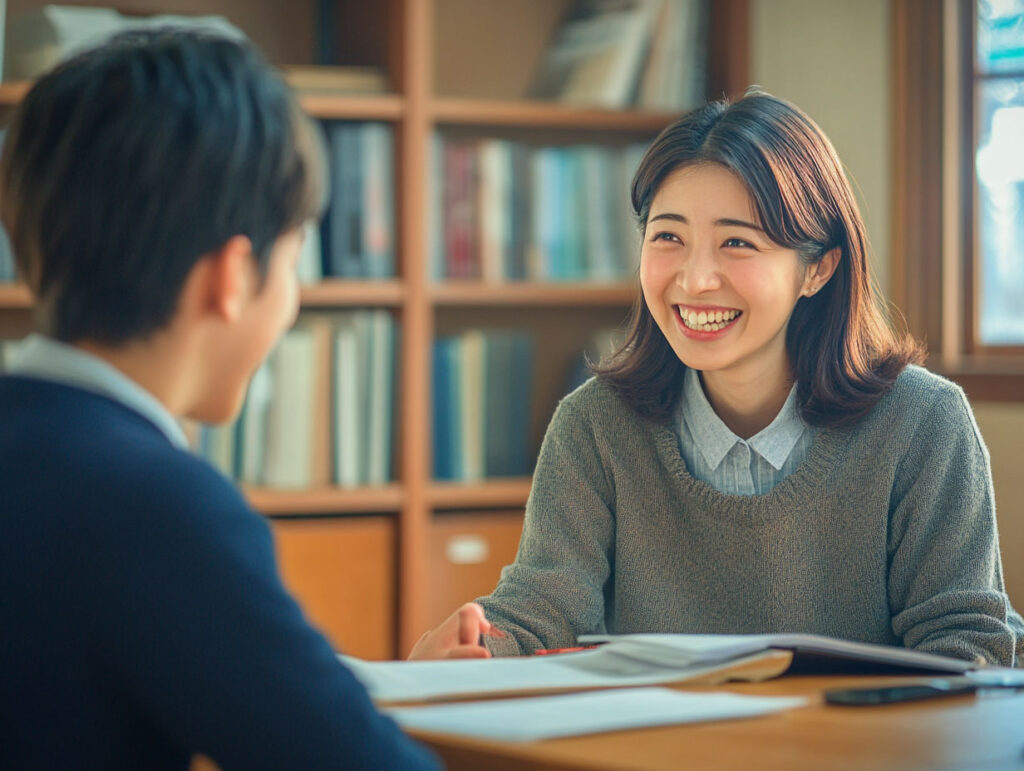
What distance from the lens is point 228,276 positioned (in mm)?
792

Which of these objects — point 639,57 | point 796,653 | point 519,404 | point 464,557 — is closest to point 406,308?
point 519,404

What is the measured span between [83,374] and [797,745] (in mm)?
495

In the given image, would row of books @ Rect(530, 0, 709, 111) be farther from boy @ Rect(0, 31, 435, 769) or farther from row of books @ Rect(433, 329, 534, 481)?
boy @ Rect(0, 31, 435, 769)

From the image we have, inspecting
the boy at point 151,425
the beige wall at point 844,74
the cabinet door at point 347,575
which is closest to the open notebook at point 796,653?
the boy at point 151,425

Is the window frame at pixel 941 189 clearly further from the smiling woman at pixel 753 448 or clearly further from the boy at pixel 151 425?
the boy at pixel 151 425

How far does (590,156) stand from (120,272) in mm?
2166

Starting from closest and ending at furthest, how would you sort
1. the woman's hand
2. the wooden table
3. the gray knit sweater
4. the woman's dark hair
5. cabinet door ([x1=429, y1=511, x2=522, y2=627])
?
the wooden table
the woman's hand
the gray knit sweater
the woman's dark hair
cabinet door ([x1=429, y1=511, x2=522, y2=627])

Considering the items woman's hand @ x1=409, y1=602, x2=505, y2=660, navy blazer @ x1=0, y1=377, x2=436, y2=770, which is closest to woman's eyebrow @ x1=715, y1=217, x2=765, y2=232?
woman's hand @ x1=409, y1=602, x2=505, y2=660

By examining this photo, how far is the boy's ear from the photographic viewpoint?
31.1 inches

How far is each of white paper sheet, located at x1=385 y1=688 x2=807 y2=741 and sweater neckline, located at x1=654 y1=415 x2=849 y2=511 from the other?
0.53 metres

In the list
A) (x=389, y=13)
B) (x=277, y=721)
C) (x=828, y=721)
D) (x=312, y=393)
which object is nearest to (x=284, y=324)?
(x=277, y=721)

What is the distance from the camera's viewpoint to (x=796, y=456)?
5.03 ft

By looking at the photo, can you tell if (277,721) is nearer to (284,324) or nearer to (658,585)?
(284,324)

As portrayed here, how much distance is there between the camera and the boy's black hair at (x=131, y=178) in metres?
0.76
